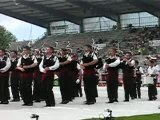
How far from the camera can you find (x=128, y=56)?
1872 cm

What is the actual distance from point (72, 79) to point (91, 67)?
1.66m

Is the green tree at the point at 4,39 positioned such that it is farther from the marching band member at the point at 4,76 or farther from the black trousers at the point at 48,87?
the black trousers at the point at 48,87

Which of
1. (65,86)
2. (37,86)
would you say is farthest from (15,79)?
(65,86)

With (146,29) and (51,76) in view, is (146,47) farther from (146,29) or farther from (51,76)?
(51,76)

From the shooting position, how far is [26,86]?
16094mm

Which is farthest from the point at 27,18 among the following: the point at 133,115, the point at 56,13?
the point at 133,115

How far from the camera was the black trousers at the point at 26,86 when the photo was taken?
16.0 metres

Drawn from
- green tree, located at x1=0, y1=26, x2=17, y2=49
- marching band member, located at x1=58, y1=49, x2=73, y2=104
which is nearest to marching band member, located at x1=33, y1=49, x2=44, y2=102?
marching band member, located at x1=58, y1=49, x2=73, y2=104

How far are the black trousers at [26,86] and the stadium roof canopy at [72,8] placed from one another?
1425 inches

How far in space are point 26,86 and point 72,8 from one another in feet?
137

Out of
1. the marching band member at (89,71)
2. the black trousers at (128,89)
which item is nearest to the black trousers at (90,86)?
the marching band member at (89,71)

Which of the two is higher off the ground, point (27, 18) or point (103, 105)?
point (27, 18)

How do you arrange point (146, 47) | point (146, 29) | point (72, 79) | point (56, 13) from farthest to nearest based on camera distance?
point (56, 13) → point (146, 29) → point (146, 47) → point (72, 79)

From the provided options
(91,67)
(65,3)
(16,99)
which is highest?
(65,3)
